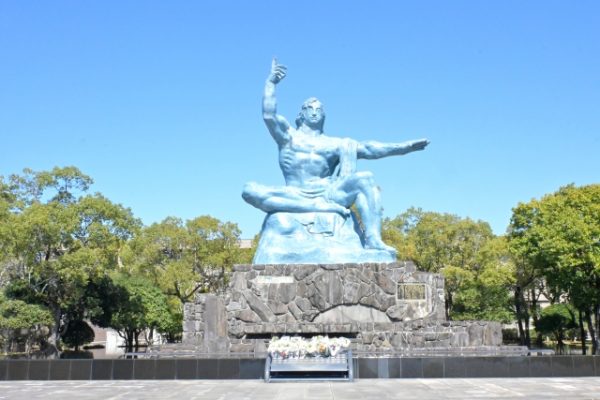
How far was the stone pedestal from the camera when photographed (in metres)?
15.9

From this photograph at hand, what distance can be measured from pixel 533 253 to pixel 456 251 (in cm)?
788

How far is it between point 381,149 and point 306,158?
2.21 metres

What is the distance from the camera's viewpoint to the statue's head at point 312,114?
19.4 meters

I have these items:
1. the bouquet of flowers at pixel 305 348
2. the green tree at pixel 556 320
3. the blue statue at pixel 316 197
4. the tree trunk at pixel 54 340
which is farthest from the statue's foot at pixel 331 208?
the green tree at pixel 556 320

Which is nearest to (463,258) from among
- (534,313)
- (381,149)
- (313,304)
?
(534,313)

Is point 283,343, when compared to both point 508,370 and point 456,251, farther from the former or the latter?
point 456,251

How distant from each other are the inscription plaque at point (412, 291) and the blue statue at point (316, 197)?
1123 mm

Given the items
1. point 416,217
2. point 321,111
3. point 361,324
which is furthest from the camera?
point 416,217

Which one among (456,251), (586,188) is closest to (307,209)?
(586,188)

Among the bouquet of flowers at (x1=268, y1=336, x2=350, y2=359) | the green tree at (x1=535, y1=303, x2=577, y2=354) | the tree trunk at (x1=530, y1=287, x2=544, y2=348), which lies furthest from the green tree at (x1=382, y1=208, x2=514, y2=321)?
the bouquet of flowers at (x1=268, y1=336, x2=350, y2=359)

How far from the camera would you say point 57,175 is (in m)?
24.0

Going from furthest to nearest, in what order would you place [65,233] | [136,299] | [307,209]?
[136,299]
[65,233]
[307,209]

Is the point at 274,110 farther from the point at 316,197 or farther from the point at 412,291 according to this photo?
the point at 412,291

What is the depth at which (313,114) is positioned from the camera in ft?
63.7
